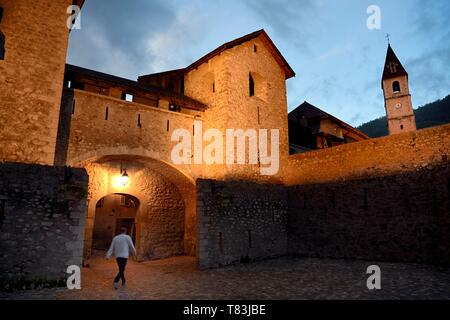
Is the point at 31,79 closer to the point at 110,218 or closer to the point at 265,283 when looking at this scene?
the point at 265,283

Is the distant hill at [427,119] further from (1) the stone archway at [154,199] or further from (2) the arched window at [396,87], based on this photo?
(1) the stone archway at [154,199]

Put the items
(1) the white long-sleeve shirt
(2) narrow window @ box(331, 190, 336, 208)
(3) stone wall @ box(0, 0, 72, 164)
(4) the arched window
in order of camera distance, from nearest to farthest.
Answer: (1) the white long-sleeve shirt → (3) stone wall @ box(0, 0, 72, 164) → (2) narrow window @ box(331, 190, 336, 208) → (4) the arched window

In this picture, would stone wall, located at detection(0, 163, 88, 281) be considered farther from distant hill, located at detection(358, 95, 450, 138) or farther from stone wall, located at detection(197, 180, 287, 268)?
distant hill, located at detection(358, 95, 450, 138)

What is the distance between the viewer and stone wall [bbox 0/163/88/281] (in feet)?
19.4

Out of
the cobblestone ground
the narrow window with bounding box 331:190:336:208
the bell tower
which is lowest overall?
the cobblestone ground

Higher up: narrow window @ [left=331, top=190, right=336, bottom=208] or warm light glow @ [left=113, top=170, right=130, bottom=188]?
warm light glow @ [left=113, top=170, right=130, bottom=188]

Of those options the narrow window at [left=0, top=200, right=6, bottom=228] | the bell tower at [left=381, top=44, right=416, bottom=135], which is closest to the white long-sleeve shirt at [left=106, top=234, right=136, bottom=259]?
the narrow window at [left=0, top=200, right=6, bottom=228]

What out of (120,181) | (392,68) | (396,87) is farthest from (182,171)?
(392,68)

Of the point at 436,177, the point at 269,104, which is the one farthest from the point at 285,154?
the point at 436,177

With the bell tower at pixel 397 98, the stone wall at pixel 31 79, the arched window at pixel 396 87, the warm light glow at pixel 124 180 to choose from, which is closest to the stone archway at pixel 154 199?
the warm light glow at pixel 124 180

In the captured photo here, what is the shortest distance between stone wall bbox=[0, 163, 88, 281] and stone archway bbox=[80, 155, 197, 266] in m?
3.72

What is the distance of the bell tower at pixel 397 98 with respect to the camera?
3170 centimetres

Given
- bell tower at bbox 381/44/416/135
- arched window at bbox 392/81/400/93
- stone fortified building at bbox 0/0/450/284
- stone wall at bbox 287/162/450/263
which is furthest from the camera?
arched window at bbox 392/81/400/93
